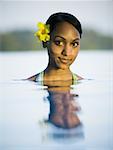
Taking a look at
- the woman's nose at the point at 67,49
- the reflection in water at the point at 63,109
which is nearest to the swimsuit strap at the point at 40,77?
the reflection in water at the point at 63,109

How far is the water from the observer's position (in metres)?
2.10

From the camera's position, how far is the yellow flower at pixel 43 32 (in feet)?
6.95

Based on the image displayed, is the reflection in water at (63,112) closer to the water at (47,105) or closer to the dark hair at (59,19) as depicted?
the water at (47,105)

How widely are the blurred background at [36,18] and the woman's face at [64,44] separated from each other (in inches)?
2.6

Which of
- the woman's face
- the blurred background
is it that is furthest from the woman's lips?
the blurred background

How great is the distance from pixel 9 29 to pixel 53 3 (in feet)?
1.20

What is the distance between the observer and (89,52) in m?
2.15

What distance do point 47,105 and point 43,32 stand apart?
526 millimetres

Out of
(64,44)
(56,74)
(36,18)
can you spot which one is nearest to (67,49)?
(64,44)

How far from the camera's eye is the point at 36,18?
213 centimetres

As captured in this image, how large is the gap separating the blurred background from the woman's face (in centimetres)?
6

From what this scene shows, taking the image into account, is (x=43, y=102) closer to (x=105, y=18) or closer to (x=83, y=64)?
(x=83, y=64)

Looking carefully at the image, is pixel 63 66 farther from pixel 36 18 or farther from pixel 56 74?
pixel 36 18

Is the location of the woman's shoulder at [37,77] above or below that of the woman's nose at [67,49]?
below
